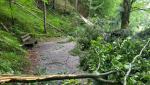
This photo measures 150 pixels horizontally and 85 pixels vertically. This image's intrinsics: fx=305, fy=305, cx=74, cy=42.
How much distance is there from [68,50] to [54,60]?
259 cm

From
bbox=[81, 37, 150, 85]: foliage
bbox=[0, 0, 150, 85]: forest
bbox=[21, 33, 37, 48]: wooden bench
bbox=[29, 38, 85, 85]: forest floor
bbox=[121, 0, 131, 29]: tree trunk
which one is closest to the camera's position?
bbox=[0, 0, 150, 85]: forest

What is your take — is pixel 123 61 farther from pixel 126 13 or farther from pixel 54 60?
pixel 126 13

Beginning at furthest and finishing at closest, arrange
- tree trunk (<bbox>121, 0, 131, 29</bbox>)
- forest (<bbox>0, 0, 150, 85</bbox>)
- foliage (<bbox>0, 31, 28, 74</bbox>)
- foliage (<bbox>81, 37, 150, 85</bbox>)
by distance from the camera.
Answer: tree trunk (<bbox>121, 0, 131, 29</bbox>), foliage (<bbox>0, 31, 28, 74</bbox>), foliage (<bbox>81, 37, 150, 85</bbox>), forest (<bbox>0, 0, 150, 85</bbox>)

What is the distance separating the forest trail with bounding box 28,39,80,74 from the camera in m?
12.5

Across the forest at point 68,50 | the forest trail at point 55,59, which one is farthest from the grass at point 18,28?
the forest trail at point 55,59

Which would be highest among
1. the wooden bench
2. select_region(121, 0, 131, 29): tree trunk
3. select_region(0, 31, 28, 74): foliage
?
select_region(121, 0, 131, 29): tree trunk

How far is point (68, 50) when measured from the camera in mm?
16859

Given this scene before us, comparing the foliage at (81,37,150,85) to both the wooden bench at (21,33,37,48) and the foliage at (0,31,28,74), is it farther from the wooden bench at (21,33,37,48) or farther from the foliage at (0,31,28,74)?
the wooden bench at (21,33,37,48)

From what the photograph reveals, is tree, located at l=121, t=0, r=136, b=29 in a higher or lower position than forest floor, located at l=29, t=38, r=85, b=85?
higher

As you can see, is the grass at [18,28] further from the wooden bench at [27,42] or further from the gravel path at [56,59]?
the gravel path at [56,59]

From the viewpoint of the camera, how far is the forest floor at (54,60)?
12477mm

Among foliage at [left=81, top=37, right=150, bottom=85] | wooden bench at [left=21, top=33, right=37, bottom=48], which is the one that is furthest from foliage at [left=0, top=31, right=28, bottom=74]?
foliage at [left=81, top=37, right=150, bottom=85]

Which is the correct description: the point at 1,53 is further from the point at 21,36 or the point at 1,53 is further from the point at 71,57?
the point at 21,36

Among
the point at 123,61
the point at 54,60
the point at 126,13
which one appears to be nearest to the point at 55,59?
the point at 54,60
